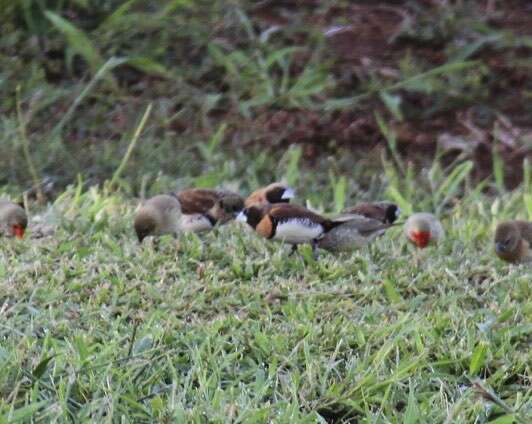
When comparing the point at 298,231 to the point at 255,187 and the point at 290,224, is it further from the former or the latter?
the point at 255,187

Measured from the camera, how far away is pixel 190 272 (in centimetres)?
651

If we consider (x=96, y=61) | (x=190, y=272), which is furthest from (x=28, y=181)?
(x=190, y=272)

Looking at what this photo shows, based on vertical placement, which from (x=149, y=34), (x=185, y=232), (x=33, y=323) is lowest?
(x=149, y=34)

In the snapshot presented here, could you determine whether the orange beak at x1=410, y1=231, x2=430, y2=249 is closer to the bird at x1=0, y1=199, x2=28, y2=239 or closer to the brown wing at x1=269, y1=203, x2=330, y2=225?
the brown wing at x1=269, y1=203, x2=330, y2=225

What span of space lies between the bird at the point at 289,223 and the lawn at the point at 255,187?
0.39ft

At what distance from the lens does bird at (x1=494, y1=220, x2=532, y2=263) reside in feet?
22.3

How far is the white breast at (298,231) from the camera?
22.0ft

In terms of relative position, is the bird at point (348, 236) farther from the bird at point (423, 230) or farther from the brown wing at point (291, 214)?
the bird at point (423, 230)

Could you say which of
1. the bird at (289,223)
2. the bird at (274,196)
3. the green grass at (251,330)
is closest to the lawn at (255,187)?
the green grass at (251,330)

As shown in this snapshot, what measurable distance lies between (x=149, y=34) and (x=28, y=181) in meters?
2.10

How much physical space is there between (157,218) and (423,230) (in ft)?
4.26

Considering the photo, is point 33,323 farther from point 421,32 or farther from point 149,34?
point 421,32

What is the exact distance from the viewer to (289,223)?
6703mm

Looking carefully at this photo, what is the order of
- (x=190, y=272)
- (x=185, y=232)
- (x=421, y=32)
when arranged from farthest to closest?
(x=421, y=32) → (x=185, y=232) → (x=190, y=272)
